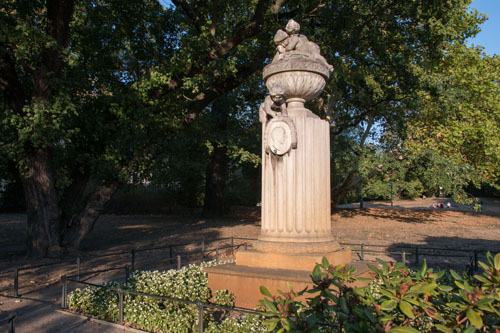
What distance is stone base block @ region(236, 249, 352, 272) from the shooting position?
6.53 metres

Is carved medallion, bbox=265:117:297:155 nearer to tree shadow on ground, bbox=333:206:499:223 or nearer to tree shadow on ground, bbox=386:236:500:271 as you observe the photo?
tree shadow on ground, bbox=386:236:500:271

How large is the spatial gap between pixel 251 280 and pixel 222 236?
12.5 metres

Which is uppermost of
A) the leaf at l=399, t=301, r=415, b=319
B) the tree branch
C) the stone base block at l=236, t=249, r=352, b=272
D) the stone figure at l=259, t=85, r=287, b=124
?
the tree branch

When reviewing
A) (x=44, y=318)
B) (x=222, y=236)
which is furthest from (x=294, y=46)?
(x=222, y=236)

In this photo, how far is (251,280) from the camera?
6.51m

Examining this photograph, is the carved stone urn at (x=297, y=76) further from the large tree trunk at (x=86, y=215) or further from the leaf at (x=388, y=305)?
the large tree trunk at (x=86, y=215)

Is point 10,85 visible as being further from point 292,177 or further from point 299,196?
point 299,196

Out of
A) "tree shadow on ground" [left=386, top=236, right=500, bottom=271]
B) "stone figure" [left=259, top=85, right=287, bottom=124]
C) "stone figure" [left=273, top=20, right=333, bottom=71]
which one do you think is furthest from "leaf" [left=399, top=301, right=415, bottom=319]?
"tree shadow on ground" [left=386, top=236, right=500, bottom=271]

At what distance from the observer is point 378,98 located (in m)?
20.2

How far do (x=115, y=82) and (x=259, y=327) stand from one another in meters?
11.5

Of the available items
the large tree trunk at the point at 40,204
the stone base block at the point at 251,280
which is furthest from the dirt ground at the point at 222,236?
the stone base block at the point at 251,280

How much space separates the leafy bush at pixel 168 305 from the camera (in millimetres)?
5500

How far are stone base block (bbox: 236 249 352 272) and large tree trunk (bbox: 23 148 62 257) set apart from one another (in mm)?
8340

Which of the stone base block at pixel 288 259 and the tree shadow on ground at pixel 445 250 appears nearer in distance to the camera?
the stone base block at pixel 288 259
